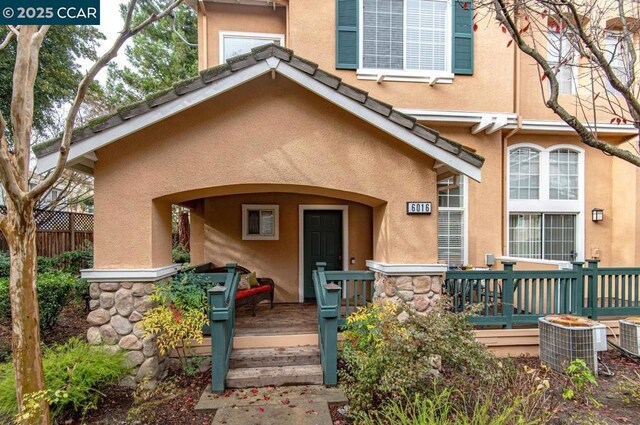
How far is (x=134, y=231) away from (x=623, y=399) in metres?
6.94

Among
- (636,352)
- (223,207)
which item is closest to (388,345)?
(636,352)

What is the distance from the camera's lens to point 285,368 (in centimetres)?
468

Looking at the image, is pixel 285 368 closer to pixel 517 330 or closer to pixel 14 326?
pixel 14 326

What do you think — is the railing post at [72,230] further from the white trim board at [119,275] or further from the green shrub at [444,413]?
the green shrub at [444,413]

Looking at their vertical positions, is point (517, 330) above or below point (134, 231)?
below

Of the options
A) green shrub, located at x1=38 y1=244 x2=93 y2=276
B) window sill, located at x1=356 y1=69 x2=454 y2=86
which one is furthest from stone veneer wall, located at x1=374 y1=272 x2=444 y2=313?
green shrub, located at x1=38 y1=244 x2=93 y2=276

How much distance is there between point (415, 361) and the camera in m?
3.54

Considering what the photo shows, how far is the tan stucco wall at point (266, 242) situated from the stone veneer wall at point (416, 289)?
2.87m

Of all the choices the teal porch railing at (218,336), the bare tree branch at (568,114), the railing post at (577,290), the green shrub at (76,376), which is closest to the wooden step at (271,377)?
the teal porch railing at (218,336)

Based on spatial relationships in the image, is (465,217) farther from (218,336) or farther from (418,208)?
(218,336)

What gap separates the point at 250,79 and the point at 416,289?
3.93m

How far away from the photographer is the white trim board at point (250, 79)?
13.6 feet

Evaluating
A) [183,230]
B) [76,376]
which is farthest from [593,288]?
[183,230]

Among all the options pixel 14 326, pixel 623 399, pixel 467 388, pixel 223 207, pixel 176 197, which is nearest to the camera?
pixel 14 326
